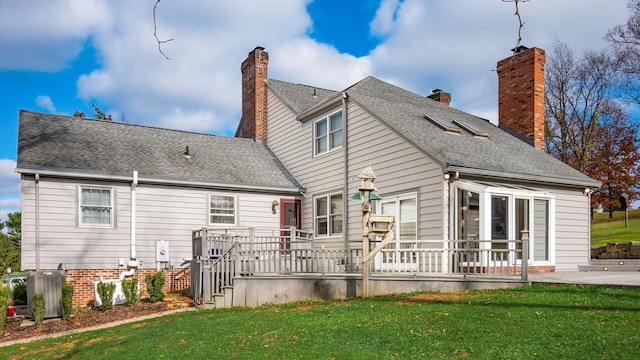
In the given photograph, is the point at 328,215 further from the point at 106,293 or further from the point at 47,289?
the point at 47,289

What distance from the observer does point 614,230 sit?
31234 millimetres

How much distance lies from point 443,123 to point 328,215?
14.3 ft

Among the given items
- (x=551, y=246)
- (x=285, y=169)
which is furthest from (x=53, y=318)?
(x=551, y=246)

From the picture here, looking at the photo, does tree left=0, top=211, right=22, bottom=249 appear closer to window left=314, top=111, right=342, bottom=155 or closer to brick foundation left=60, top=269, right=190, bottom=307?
brick foundation left=60, top=269, right=190, bottom=307

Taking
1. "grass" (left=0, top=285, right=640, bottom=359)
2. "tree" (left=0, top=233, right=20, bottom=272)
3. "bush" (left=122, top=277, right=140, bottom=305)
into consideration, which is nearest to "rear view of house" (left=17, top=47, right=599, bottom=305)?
"bush" (left=122, top=277, right=140, bottom=305)

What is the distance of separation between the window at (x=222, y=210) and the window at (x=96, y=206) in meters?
2.93

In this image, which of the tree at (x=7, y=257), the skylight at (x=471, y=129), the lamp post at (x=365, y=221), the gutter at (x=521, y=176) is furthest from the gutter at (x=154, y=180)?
the tree at (x=7, y=257)

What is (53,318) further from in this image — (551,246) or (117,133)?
(551,246)

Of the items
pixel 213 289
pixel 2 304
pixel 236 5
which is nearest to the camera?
pixel 236 5

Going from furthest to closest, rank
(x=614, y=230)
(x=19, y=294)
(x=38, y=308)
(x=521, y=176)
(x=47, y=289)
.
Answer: (x=614, y=230) < (x=19, y=294) < (x=521, y=176) < (x=47, y=289) < (x=38, y=308)

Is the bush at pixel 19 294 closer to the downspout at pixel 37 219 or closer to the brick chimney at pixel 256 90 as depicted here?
the downspout at pixel 37 219

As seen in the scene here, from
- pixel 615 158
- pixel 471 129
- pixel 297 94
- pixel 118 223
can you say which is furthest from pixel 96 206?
pixel 615 158

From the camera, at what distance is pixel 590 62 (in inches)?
1248

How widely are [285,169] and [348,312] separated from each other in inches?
408
